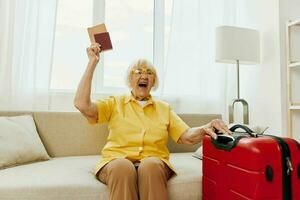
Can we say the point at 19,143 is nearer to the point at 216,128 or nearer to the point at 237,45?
the point at 216,128

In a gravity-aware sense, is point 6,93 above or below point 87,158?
above

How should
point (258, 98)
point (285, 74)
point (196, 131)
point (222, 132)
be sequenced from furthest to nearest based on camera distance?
point (258, 98)
point (285, 74)
point (196, 131)
point (222, 132)

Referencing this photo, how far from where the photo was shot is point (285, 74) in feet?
7.30

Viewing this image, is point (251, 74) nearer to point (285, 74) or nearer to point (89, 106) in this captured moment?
point (285, 74)

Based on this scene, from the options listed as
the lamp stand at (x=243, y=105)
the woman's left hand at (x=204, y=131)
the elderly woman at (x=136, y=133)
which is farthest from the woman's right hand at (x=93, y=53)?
the lamp stand at (x=243, y=105)

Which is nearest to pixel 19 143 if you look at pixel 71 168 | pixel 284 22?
pixel 71 168

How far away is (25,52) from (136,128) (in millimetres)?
1122

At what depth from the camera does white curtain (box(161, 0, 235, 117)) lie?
2.51m

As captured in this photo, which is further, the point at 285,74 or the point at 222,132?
the point at 285,74

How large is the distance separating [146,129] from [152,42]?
1.29m

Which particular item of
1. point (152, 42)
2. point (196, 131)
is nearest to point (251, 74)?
point (152, 42)

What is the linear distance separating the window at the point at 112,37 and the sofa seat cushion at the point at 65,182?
35.1 inches

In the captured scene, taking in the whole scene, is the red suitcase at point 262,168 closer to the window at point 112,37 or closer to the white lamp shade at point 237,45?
the white lamp shade at point 237,45

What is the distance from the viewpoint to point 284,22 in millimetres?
2254
